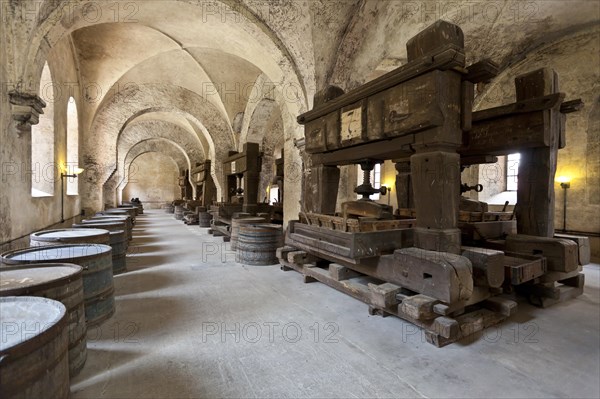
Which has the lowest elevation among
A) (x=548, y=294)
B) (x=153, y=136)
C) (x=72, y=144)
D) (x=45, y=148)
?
(x=548, y=294)

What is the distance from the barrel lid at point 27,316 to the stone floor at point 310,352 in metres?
0.69

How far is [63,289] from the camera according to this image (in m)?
2.22

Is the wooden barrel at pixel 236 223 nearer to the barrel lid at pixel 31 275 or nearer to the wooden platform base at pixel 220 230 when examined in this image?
the wooden platform base at pixel 220 230

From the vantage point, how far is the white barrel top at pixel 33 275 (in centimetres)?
213

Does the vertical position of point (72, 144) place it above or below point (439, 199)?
above

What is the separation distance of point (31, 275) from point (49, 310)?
876mm

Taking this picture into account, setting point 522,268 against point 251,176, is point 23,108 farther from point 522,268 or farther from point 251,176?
point 522,268

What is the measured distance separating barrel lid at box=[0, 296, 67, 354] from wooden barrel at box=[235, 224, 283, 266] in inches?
162

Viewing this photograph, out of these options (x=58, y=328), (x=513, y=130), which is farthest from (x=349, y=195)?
(x=58, y=328)

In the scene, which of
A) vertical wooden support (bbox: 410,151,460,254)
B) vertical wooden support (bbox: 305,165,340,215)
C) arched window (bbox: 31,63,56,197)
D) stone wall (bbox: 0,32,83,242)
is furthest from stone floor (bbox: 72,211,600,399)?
arched window (bbox: 31,63,56,197)

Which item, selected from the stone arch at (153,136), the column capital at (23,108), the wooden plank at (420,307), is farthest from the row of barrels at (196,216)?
the wooden plank at (420,307)

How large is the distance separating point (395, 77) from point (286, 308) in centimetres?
311

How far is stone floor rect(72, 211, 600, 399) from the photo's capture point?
6.99ft

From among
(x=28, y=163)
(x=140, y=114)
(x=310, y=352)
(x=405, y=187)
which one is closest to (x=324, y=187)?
(x=405, y=187)
